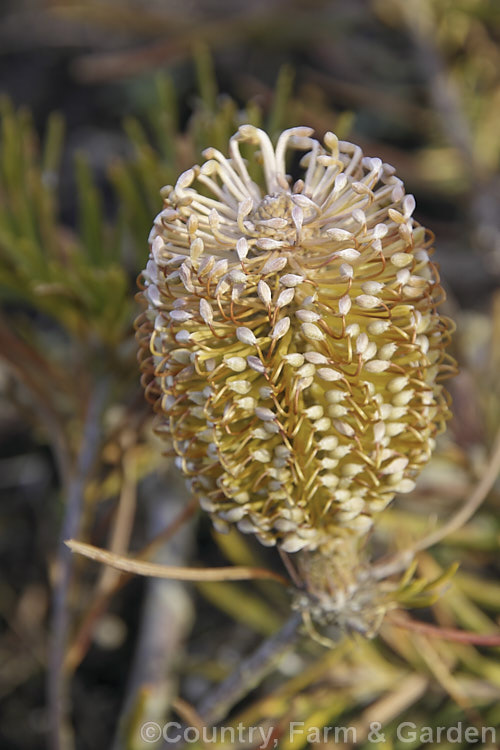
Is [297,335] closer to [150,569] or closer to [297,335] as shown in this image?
[297,335]

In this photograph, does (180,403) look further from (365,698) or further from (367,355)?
(365,698)

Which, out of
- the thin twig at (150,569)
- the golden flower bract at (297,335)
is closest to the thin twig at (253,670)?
the thin twig at (150,569)

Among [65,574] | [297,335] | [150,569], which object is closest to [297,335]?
[297,335]

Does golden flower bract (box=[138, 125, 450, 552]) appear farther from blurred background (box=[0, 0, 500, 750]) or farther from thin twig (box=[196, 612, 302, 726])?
blurred background (box=[0, 0, 500, 750])

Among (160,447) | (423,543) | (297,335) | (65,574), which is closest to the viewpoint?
(297,335)

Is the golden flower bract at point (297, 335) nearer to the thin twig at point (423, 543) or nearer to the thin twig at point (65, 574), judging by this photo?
the thin twig at point (423, 543)

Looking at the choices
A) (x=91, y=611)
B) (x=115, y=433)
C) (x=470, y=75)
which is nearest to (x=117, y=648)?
(x=91, y=611)

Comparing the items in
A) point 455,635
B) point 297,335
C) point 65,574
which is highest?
point 297,335
